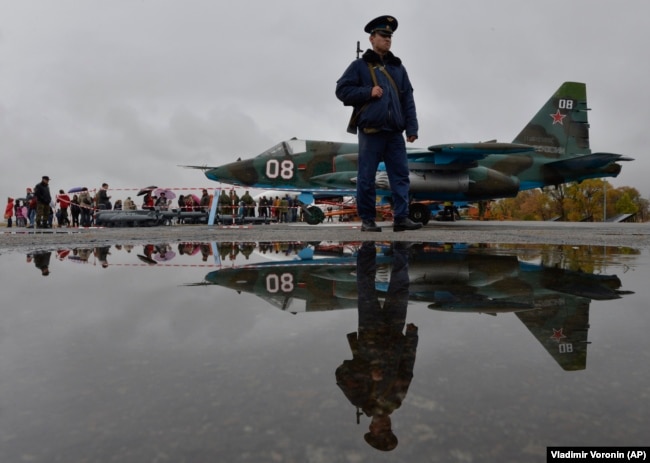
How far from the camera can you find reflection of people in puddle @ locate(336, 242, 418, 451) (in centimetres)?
60

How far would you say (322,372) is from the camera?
75 centimetres

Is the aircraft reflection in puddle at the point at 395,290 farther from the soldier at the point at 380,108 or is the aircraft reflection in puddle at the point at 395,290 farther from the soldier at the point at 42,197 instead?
the soldier at the point at 42,197

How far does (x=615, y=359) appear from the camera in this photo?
80 cm

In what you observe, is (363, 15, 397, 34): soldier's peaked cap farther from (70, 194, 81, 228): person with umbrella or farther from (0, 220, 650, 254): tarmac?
(70, 194, 81, 228): person with umbrella

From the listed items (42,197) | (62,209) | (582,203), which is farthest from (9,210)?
(582,203)

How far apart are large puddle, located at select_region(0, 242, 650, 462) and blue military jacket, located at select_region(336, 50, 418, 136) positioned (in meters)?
2.81

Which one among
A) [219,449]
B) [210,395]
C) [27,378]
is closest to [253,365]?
[210,395]

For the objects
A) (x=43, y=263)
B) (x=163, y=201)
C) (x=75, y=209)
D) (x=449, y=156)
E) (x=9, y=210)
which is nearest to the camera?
(x=43, y=263)

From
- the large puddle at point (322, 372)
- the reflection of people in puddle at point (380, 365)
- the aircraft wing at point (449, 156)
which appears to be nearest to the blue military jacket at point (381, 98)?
the large puddle at point (322, 372)

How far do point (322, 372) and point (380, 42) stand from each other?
4.07 meters

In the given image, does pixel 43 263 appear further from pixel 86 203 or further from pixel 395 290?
pixel 86 203

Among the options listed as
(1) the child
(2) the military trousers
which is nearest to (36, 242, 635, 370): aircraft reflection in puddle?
(2) the military trousers

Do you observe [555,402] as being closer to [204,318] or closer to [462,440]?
[462,440]

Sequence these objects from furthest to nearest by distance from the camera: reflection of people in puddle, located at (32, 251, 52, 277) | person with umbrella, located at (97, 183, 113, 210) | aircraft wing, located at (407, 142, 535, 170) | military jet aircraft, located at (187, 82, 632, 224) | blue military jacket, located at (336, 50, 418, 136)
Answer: person with umbrella, located at (97, 183, 113, 210) → military jet aircraft, located at (187, 82, 632, 224) → aircraft wing, located at (407, 142, 535, 170) → blue military jacket, located at (336, 50, 418, 136) → reflection of people in puddle, located at (32, 251, 52, 277)
